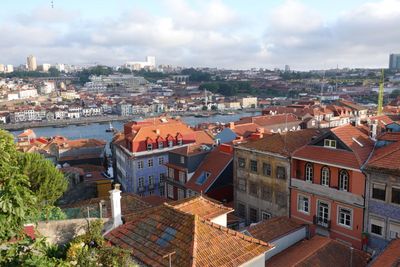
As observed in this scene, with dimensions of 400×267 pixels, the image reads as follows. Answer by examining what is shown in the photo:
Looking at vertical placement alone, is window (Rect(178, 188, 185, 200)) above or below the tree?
below

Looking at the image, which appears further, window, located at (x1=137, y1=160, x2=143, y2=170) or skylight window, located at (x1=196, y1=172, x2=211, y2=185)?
window, located at (x1=137, y1=160, x2=143, y2=170)

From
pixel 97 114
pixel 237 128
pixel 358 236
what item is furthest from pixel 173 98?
pixel 358 236

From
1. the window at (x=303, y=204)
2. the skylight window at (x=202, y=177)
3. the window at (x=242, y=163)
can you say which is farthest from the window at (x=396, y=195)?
the skylight window at (x=202, y=177)

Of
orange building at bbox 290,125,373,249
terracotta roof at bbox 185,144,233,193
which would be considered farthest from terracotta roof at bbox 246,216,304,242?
terracotta roof at bbox 185,144,233,193

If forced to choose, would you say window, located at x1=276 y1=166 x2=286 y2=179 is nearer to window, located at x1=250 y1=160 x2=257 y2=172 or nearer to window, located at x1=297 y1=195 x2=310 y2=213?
window, located at x1=297 y1=195 x2=310 y2=213

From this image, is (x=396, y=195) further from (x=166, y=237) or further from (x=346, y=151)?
(x=166, y=237)
